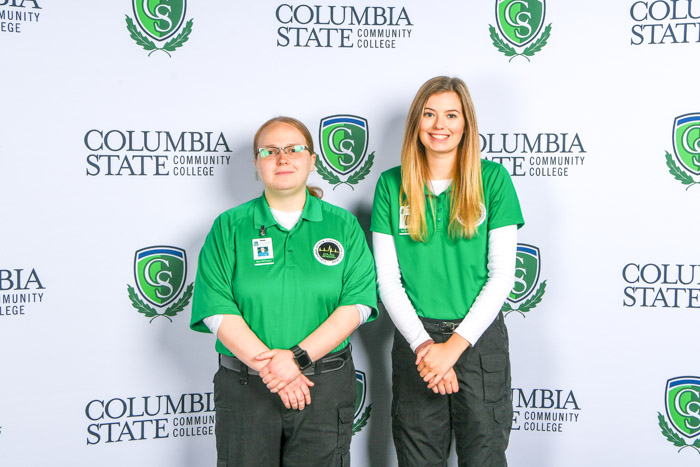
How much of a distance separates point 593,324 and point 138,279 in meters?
1.71

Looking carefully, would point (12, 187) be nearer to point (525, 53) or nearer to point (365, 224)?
point (365, 224)

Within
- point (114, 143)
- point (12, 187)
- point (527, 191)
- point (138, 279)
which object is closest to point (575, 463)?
point (527, 191)

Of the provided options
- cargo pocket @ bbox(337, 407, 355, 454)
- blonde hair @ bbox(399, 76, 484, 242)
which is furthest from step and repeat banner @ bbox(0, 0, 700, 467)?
cargo pocket @ bbox(337, 407, 355, 454)

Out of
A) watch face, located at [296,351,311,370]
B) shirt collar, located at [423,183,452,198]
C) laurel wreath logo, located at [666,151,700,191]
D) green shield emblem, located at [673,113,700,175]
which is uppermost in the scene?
green shield emblem, located at [673,113,700,175]

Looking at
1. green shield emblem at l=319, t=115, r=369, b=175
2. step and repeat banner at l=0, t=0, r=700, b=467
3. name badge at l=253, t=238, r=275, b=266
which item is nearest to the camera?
name badge at l=253, t=238, r=275, b=266

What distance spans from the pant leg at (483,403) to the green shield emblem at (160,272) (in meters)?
1.07

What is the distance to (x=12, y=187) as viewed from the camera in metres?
1.94

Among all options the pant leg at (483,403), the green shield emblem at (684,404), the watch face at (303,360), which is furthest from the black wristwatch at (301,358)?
the green shield emblem at (684,404)

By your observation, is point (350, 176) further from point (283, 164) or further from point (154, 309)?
point (154, 309)

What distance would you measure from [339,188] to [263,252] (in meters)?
0.60

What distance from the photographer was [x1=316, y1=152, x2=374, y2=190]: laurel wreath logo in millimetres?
2121

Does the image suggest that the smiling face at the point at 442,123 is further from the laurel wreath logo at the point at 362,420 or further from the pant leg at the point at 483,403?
the laurel wreath logo at the point at 362,420

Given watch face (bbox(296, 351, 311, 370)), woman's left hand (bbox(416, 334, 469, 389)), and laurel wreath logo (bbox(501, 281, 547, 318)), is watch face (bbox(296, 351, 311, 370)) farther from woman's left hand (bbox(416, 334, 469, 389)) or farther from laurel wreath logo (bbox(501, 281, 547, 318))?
laurel wreath logo (bbox(501, 281, 547, 318))

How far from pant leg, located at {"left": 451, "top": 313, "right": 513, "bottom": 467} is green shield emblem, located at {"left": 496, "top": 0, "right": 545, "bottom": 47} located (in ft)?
3.62
